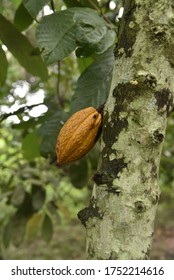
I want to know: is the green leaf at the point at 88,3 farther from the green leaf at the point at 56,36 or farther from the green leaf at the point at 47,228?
the green leaf at the point at 47,228

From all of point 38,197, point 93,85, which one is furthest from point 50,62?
point 38,197

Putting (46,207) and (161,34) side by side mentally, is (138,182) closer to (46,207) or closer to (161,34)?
(161,34)

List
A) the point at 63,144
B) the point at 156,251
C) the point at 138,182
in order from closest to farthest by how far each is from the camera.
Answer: the point at 138,182, the point at 63,144, the point at 156,251

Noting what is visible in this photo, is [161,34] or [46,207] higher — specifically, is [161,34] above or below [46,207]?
above

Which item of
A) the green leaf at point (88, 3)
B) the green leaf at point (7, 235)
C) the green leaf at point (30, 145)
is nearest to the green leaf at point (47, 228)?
the green leaf at point (7, 235)

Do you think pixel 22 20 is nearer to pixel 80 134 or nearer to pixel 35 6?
pixel 35 6

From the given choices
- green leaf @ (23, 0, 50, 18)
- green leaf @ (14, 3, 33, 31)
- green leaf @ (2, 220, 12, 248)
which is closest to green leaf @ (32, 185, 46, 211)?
green leaf @ (2, 220, 12, 248)
